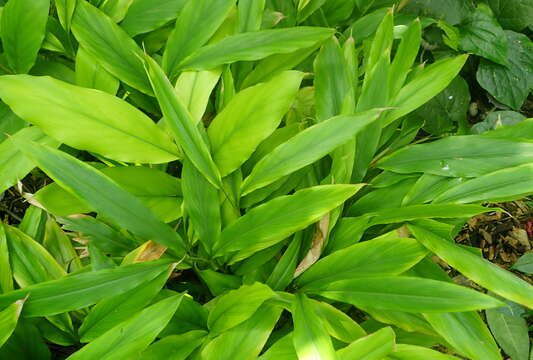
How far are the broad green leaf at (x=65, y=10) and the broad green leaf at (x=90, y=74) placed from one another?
6 cm

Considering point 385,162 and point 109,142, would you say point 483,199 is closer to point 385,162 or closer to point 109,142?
point 385,162

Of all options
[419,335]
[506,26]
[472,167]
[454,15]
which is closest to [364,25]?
[454,15]

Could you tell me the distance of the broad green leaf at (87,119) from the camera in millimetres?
854

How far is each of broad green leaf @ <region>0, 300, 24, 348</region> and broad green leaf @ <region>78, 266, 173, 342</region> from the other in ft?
0.37

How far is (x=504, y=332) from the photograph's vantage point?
119 centimetres

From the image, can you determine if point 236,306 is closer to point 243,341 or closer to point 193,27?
point 243,341

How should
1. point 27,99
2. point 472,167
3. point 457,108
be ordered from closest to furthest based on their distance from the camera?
1. point 27,99
2. point 472,167
3. point 457,108

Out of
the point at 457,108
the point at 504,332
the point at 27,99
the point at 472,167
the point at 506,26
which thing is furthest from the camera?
the point at 506,26

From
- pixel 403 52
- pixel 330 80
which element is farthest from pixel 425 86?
pixel 330 80

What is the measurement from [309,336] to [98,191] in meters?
0.39

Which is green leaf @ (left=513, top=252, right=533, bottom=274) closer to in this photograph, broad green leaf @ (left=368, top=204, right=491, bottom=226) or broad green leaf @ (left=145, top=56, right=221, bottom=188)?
broad green leaf @ (left=368, top=204, right=491, bottom=226)

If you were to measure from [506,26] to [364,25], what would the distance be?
23.5 inches

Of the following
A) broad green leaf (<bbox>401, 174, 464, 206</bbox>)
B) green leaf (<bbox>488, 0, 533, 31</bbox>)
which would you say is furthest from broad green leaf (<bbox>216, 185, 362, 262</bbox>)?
green leaf (<bbox>488, 0, 533, 31</bbox>)

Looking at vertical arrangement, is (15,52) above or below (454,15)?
above
